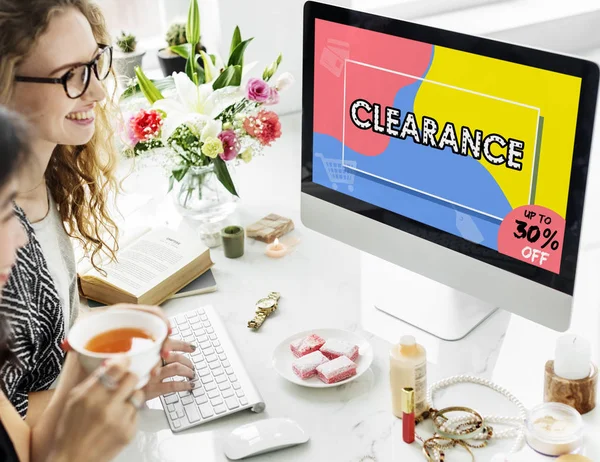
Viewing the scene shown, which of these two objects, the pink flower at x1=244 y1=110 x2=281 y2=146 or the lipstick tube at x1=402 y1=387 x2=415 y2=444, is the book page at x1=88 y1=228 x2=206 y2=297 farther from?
the lipstick tube at x1=402 y1=387 x2=415 y2=444

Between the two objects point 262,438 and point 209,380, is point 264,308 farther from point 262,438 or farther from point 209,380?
point 262,438

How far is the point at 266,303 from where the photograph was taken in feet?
4.97

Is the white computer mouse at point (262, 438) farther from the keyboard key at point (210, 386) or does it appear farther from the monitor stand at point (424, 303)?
the monitor stand at point (424, 303)

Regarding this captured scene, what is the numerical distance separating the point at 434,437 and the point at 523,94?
1.66ft

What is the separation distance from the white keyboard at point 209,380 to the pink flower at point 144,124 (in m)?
0.38

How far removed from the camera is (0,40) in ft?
4.04

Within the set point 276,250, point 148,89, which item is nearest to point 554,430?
point 276,250

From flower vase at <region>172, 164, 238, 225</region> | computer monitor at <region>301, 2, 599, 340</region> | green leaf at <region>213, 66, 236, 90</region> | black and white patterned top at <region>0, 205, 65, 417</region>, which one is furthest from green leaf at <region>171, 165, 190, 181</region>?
black and white patterned top at <region>0, 205, 65, 417</region>

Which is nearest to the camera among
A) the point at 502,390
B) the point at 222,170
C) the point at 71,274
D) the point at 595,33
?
the point at 502,390

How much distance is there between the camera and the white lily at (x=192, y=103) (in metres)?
1.66

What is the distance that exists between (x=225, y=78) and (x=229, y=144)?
175mm

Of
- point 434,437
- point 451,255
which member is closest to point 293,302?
point 451,255

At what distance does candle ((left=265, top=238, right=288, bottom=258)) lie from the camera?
169cm

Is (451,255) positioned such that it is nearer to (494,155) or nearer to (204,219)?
(494,155)
